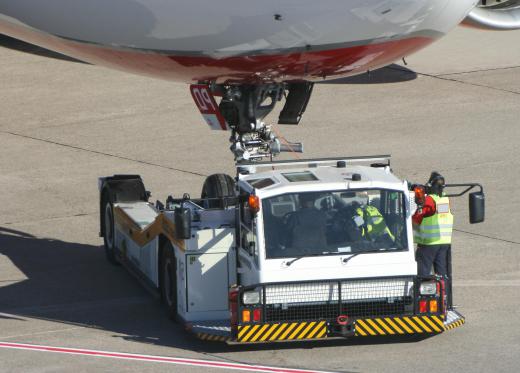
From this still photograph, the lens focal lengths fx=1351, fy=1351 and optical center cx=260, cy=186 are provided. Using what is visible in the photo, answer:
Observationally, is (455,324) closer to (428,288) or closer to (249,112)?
(428,288)

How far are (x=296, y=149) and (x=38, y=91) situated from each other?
1516 centimetres

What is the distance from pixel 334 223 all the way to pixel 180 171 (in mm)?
9157

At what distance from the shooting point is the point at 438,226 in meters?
14.9

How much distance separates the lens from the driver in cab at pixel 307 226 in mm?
13992

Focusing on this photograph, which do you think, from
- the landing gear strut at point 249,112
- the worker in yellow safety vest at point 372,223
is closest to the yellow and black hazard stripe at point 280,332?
the worker in yellow safety vest at point 372,223

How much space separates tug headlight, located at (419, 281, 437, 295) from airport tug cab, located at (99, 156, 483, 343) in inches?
0.4

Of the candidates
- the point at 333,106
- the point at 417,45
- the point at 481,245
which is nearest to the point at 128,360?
the point at 417,45

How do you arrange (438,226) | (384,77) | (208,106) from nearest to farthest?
(438,226) → (208,106) → (384,77)

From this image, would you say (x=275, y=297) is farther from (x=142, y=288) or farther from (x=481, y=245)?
(x=481, y=245)

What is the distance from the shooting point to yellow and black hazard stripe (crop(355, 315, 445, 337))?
13.8 m

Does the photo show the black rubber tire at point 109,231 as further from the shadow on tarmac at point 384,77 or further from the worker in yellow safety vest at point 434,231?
the shadow on tarmac at point 384,77

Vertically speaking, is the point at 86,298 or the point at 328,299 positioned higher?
the point at 328,299

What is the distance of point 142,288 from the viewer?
55.8ft

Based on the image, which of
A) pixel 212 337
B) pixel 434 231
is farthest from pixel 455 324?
pixel 212 337
